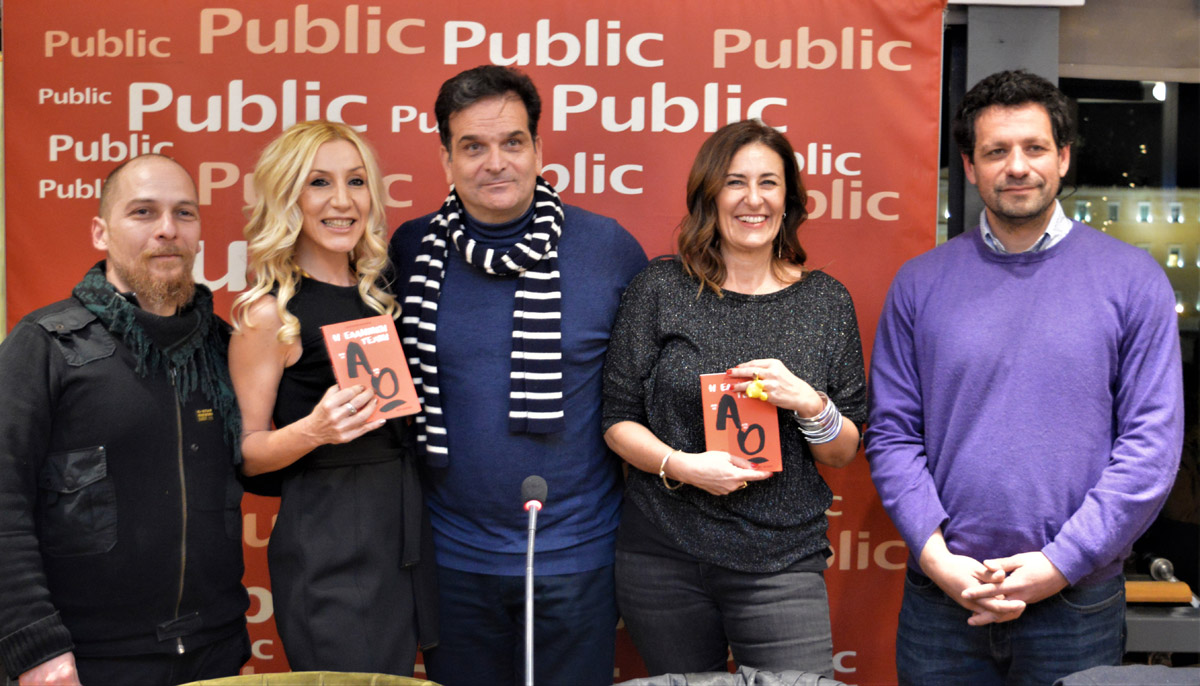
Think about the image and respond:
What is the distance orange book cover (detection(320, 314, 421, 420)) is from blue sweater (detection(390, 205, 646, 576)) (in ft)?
0.88

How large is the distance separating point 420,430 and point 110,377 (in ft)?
2.33

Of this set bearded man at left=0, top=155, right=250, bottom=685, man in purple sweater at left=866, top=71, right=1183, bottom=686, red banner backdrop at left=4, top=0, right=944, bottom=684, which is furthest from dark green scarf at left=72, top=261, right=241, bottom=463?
man in purple sweater at left=866, top=71, right=1183, bottom=686

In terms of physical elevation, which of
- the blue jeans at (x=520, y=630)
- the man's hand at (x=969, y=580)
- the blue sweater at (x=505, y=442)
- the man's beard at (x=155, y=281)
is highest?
the man's beard at (x=155, y=281)

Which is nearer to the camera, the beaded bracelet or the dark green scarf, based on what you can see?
the dark green scarf

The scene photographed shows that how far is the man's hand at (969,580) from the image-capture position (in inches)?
84.4

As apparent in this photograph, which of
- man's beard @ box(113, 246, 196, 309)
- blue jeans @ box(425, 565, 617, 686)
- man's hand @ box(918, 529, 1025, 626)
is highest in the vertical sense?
man's beard @ box(113, 246, 196, 309)

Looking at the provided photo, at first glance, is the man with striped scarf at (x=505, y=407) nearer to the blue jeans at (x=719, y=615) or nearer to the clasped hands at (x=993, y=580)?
the blue jeans at (x=719, y=615)

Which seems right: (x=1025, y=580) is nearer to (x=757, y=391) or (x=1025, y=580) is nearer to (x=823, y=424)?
(x=823, y=424)

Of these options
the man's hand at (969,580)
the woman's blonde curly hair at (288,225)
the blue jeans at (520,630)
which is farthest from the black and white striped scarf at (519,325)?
the man's hand at (969,580)

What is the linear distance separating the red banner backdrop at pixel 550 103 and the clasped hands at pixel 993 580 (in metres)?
0.86

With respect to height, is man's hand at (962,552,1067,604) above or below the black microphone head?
below

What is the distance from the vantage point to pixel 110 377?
2.03m

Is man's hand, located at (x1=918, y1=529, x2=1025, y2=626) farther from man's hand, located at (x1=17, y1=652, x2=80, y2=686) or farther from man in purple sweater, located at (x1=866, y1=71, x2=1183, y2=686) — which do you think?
man's hand, located at (x1=17, y1=652, x2=80, y2=686)

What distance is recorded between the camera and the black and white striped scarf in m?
2.34
